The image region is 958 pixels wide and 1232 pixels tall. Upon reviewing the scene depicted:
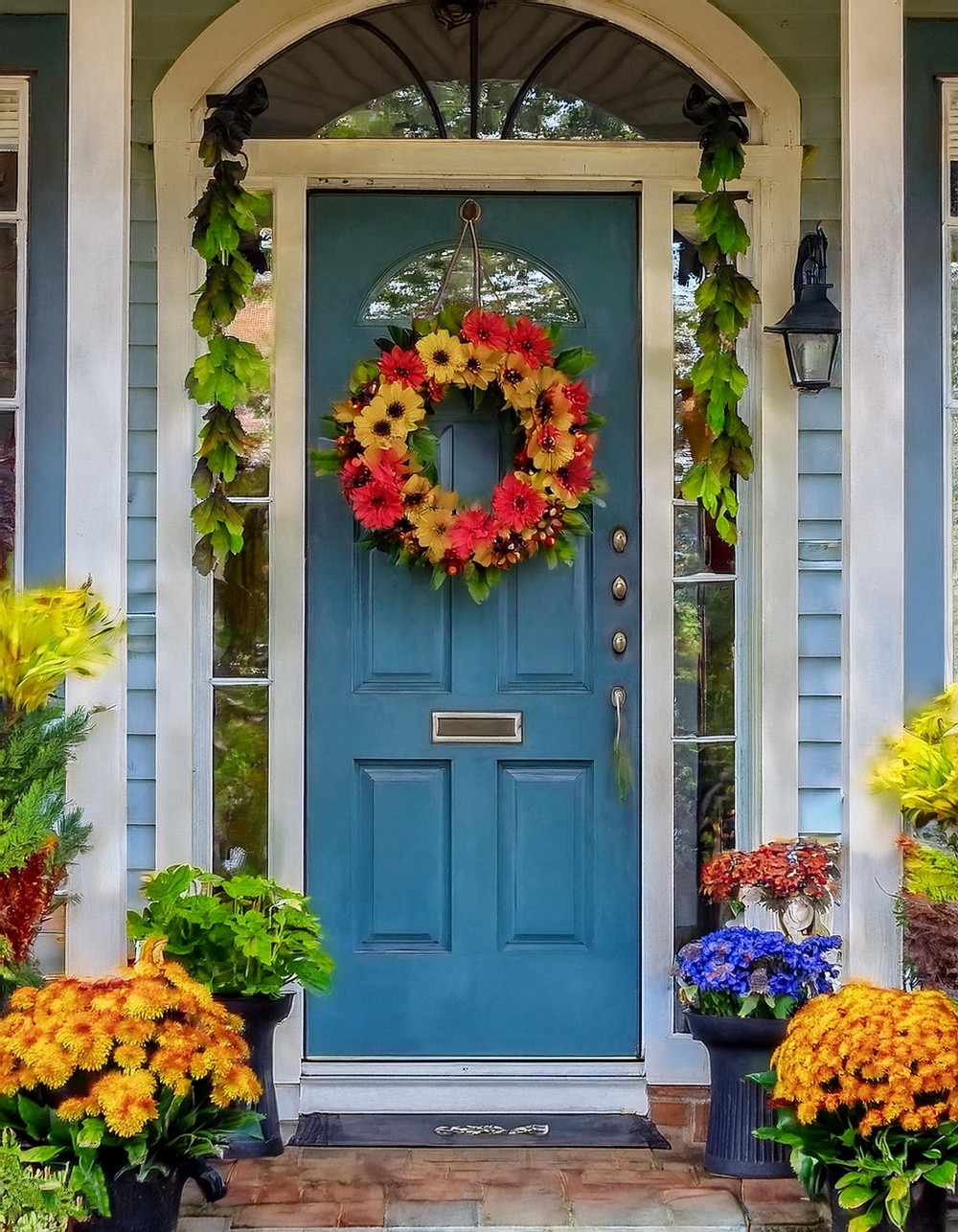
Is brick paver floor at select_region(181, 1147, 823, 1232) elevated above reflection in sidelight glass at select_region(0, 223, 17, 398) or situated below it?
below

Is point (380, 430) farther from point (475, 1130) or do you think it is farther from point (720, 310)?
point (475, 1130)

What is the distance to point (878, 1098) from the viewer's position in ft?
8.18

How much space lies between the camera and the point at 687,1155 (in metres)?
3.29

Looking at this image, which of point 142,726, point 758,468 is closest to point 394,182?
point 758,468

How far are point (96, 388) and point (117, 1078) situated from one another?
1.33 m

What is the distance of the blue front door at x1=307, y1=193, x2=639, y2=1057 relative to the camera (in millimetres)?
3621

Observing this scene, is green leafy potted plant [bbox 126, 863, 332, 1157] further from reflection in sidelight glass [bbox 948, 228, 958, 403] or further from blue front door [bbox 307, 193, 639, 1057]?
reflection in sidelight glass [bbox 948, 228, 958, 403]

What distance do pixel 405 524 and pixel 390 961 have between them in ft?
3.73

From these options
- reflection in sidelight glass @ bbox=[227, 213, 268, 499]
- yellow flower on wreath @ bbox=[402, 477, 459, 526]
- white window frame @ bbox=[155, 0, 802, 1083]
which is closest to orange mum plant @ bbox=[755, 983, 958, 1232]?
white window frame @ bbox=[155, 0, 802, 1083]

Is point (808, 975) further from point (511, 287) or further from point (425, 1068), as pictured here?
point (511, 287)

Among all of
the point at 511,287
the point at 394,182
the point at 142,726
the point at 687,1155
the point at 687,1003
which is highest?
the point at 394,182

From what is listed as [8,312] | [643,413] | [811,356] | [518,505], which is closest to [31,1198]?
[518,505]

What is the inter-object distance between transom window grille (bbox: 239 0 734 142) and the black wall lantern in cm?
46

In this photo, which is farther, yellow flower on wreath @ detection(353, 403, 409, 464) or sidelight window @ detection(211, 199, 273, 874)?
sidelight window @ detection(211, 199, 273, 874)
